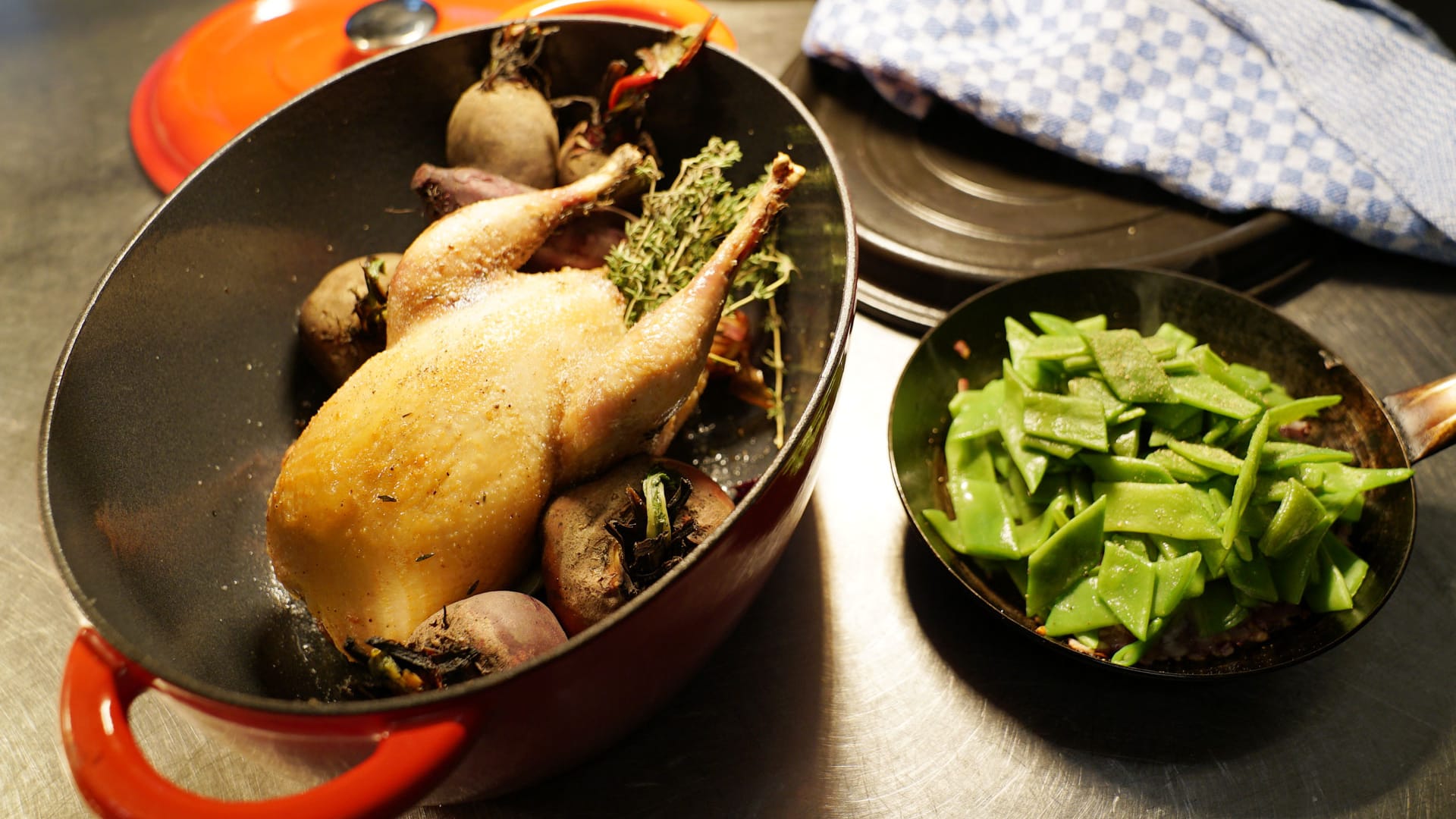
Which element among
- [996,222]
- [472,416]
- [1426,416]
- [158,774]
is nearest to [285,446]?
[472,416]

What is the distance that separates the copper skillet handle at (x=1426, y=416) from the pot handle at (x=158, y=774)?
3.16ft

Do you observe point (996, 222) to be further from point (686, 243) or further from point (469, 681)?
point (469, 681)

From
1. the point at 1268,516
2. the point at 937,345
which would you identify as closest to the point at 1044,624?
the point at 1268,516

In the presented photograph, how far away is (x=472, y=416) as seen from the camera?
32.4 inches

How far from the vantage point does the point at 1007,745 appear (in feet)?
2.90

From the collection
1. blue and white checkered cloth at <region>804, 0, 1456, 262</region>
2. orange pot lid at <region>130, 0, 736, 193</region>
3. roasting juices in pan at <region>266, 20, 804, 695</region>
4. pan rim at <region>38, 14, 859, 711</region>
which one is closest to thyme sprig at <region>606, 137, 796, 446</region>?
roasting juices in pan at <region>266, 20, 804, 695</region>

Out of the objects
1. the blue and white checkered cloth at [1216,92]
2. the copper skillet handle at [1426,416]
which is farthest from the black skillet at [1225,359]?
the blue and white checkered cloth at [1216,92]

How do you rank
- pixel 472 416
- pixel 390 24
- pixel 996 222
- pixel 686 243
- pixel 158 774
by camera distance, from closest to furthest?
pixel 158 774 → pixel 472 416 → pixel 686 243 → pixel 996 222 → pixel 390 24

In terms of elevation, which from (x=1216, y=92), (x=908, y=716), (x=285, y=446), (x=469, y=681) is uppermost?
(x=1216, y=92)

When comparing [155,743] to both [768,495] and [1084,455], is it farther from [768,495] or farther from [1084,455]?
[1084,455]

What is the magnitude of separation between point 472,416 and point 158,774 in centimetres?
36

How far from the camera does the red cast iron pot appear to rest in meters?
0.58

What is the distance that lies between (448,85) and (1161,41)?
104cm

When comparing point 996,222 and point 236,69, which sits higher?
point 236,69
